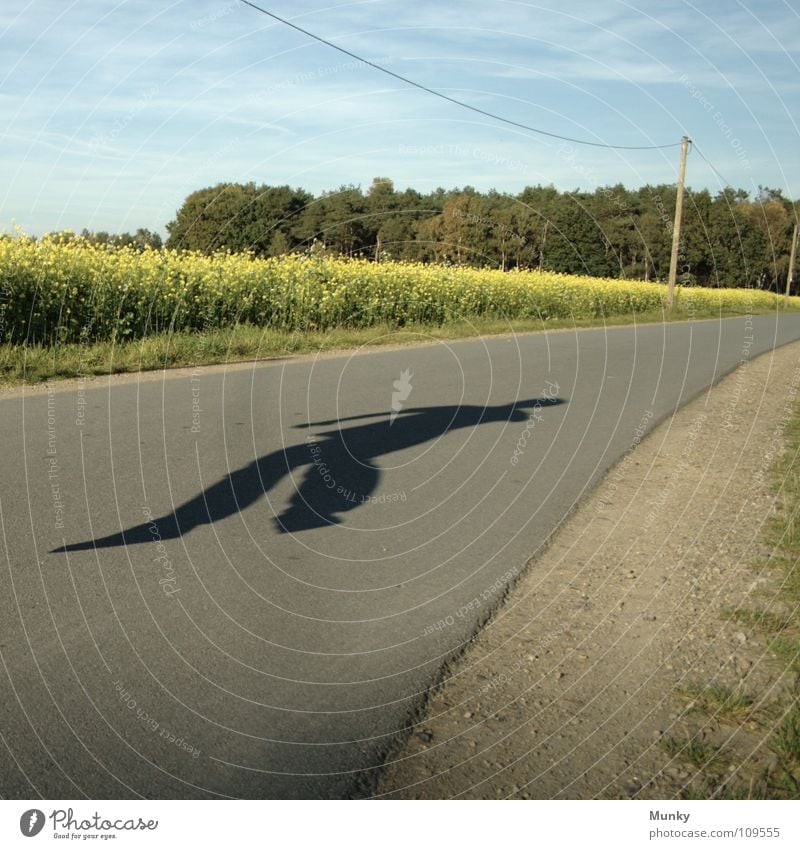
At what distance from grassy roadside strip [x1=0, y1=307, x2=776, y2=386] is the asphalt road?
1.37 meters

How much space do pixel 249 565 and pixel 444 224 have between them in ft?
57.2

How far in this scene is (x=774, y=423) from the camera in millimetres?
11312

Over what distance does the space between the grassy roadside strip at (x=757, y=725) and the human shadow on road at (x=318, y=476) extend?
2.62 meters

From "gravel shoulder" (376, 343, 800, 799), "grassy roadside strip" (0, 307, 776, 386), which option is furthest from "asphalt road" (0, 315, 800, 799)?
"grassy roadside strip" (0, 307, 776, 386)

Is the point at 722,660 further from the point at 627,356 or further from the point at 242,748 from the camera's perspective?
the point at 627,356

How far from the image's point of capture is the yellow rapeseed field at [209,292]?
13789 millimetres

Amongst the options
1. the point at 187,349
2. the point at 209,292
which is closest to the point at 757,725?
the point at 187,349

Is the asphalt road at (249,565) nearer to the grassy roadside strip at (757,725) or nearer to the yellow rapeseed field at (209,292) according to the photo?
the grassy roadside strip at (757,725)

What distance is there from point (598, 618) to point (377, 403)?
20.4 ft

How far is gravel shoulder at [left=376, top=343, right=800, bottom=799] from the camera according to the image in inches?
121

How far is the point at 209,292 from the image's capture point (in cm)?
1659

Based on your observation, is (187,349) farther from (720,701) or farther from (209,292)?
(720,701)

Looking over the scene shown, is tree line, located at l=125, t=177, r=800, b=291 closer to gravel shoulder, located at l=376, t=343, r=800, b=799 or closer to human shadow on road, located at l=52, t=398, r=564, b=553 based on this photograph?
human shadow on road, located at l=52, t=398, r=564, b=553

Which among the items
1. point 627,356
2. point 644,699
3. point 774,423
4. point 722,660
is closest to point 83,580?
point 644,699
